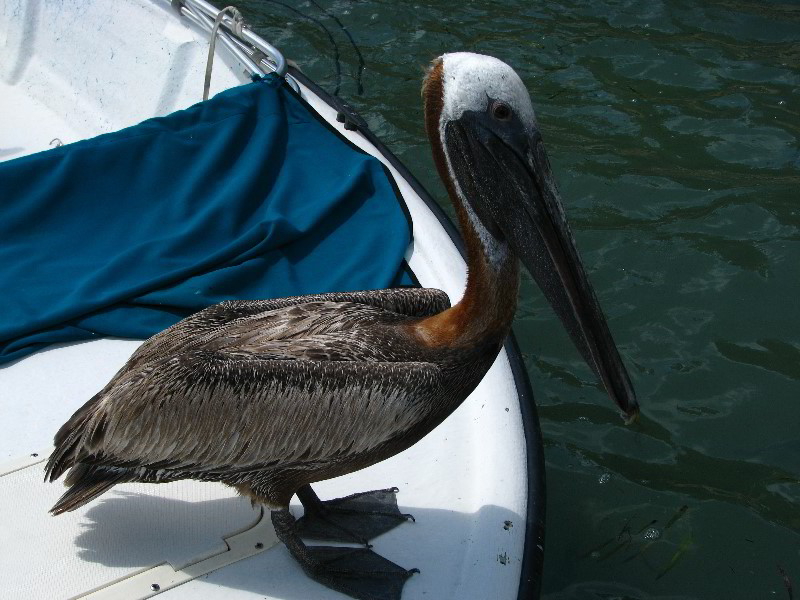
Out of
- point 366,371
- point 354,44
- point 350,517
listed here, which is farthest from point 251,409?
point 354,44

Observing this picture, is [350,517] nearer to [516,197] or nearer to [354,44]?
[516,197]

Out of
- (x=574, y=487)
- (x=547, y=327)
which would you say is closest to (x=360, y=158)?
(x=547, y=327)

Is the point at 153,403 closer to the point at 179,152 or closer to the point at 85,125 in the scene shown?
the point at 179,152

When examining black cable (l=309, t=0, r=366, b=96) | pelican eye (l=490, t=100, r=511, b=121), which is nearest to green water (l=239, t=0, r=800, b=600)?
black cable (l=309, t=0, r=366, b=96)

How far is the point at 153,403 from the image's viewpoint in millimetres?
2430

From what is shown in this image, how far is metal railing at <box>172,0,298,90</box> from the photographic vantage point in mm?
4551

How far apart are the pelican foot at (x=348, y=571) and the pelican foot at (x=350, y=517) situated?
109mm

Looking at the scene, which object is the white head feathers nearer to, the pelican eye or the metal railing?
the pelican eye

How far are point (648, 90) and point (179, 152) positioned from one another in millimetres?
3284

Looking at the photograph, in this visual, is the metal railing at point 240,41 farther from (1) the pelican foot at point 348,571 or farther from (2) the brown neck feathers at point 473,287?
(1) the pelican foot at point 348,571

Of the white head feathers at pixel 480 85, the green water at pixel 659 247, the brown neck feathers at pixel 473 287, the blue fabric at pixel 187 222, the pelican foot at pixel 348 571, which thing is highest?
the white head feathers at pixel 480 85

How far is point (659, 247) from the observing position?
4711mm

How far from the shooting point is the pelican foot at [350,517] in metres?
2.80

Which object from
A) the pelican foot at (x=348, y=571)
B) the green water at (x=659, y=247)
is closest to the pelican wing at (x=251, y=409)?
the pelican foot at (x=348, y=571)
